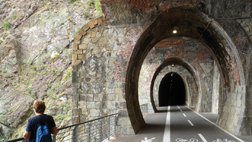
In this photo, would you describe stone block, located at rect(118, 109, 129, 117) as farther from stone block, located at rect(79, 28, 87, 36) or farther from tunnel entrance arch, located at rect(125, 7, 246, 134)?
stone block, located at rect(79, 28, 87, 36)

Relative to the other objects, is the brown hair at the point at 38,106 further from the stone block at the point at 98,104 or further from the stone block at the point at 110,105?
the stone block at the point at 98,104

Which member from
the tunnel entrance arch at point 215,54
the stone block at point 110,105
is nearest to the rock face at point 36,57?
the tunnel entrance arch at point 215,54

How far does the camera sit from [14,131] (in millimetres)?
17031

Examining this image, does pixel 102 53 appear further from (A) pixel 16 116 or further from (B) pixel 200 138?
(A) pixel 16 116

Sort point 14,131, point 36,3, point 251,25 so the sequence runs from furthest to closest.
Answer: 1. point 36,3
2. point 14,131
3. point 251,25

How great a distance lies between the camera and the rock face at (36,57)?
17.9 m

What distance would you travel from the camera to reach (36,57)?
2181 centimetres

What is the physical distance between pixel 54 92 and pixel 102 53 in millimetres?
11915

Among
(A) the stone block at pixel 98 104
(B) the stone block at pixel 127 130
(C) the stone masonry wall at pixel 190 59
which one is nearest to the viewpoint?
(B) the stone block at pixel 127 130

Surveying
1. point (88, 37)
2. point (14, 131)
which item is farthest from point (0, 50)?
point (88, 37)

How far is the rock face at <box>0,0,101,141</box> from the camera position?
58.9 ft

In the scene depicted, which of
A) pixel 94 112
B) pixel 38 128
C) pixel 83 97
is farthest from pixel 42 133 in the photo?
pixel 83 97

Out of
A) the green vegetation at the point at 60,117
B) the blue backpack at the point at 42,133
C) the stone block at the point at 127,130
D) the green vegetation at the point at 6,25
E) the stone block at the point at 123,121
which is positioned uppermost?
the green vegetation at the point at 6,25

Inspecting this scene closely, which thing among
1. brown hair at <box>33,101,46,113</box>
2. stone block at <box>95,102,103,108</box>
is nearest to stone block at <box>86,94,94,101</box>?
stone block at <box>95,102,103,108</box>
